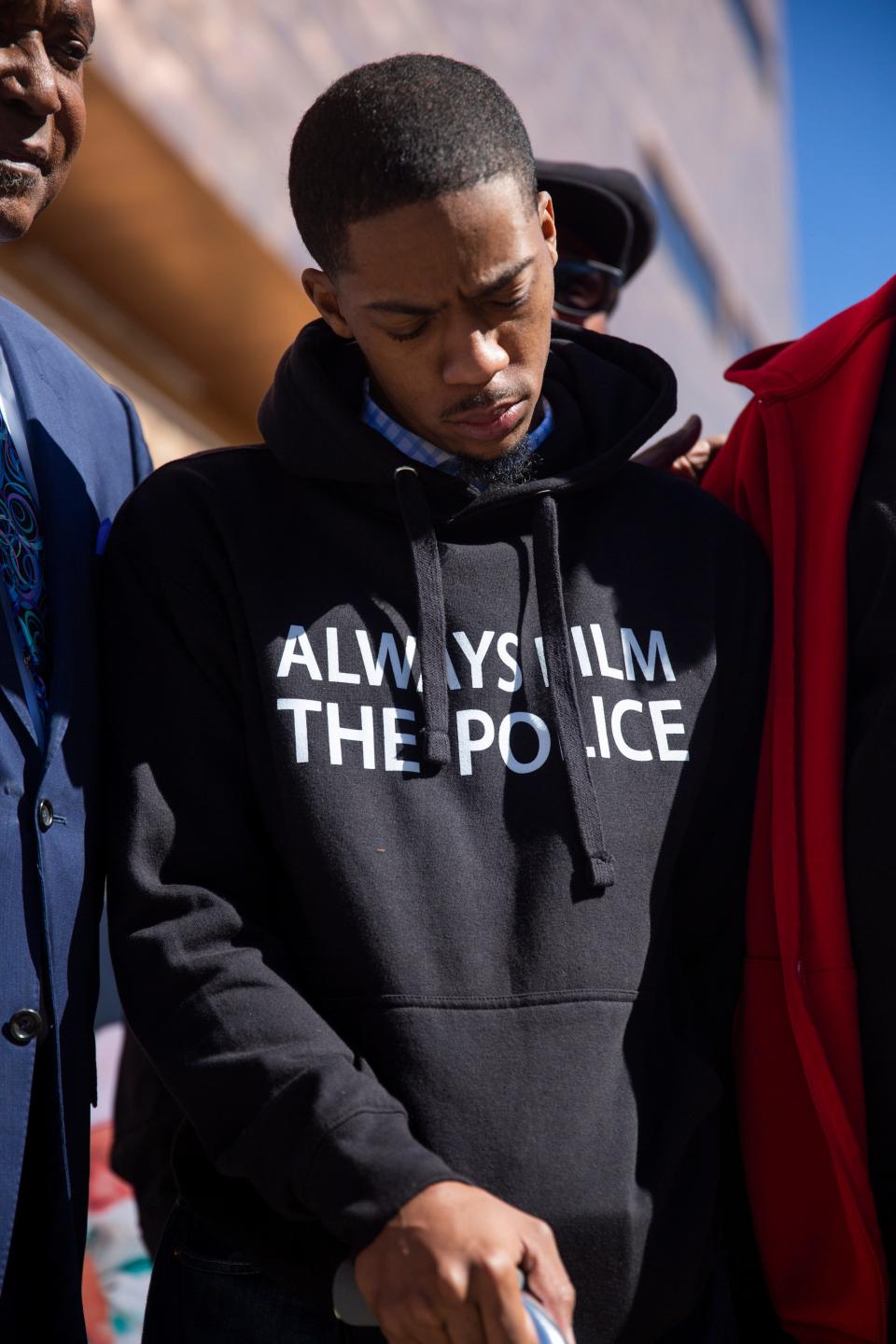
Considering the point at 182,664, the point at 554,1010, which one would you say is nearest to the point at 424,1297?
the point at 554,1010

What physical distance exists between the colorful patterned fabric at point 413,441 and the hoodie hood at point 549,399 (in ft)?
0.05

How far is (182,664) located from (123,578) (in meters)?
0.17

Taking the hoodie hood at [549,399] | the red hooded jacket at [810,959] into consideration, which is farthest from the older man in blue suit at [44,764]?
the red hooded jacket at [810,959]

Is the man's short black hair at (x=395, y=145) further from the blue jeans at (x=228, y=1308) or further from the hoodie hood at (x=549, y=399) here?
the blue jeans at (x=228, y=1308)

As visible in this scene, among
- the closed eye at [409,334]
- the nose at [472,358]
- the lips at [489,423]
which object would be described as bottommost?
the lips at [489,423]

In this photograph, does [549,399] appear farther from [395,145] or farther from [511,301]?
[395,145]

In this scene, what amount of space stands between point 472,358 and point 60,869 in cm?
80

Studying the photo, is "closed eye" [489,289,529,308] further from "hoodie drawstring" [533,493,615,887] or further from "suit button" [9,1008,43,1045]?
"suit button" [9,1008,43,1045]

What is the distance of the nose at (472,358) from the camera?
1.79m

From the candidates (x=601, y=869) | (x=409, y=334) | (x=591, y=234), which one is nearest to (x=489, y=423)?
(x=409, y=334)

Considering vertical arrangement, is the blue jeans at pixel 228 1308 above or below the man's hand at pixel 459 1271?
below

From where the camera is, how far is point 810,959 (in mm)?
1821

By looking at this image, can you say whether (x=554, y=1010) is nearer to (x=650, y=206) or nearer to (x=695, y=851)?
(x=695, y=851)

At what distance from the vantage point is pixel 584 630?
6.08ft
